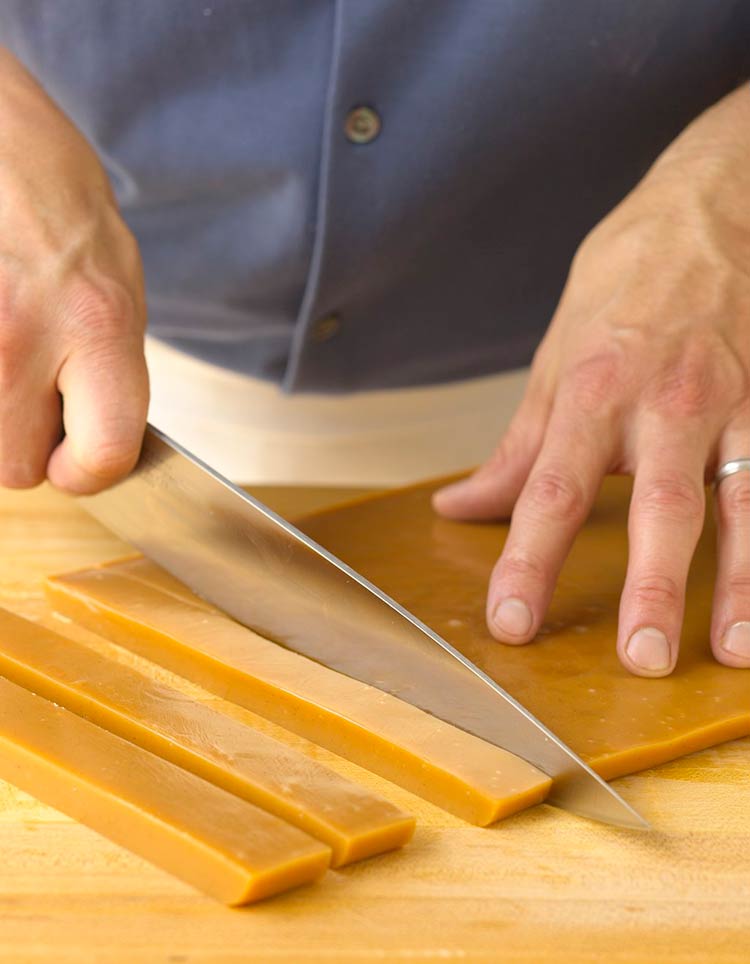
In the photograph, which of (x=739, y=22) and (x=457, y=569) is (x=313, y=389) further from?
(x=739, y=22)

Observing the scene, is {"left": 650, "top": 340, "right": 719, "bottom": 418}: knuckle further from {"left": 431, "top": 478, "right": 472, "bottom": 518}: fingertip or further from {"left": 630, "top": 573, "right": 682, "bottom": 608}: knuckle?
{"left": 431, "top": 478, "right": 472, "bottom": 518}: fingertip

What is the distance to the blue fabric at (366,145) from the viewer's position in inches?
77.2

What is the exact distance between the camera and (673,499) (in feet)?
4.90

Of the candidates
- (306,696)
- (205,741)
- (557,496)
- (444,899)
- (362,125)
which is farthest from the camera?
(362,125)

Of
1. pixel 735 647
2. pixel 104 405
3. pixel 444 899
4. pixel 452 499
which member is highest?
pixel 104 405

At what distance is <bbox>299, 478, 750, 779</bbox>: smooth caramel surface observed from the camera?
1310 mm

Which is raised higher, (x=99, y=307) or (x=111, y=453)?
(x=99, y=307)

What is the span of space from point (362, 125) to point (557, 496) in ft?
2.60

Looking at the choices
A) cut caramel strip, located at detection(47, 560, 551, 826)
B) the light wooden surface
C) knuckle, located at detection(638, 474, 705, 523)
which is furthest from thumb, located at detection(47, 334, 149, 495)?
knuckle, located at detection(638, 474, 705, 523)

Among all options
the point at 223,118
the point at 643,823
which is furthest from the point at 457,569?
the point at 223,118

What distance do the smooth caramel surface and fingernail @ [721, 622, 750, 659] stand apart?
0.02 meters

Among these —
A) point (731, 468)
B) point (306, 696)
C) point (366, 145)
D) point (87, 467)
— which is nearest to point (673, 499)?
point (731, 468)

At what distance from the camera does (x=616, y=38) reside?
78.0 inches

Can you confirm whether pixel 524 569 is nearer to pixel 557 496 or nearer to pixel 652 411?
pixel 557 496
